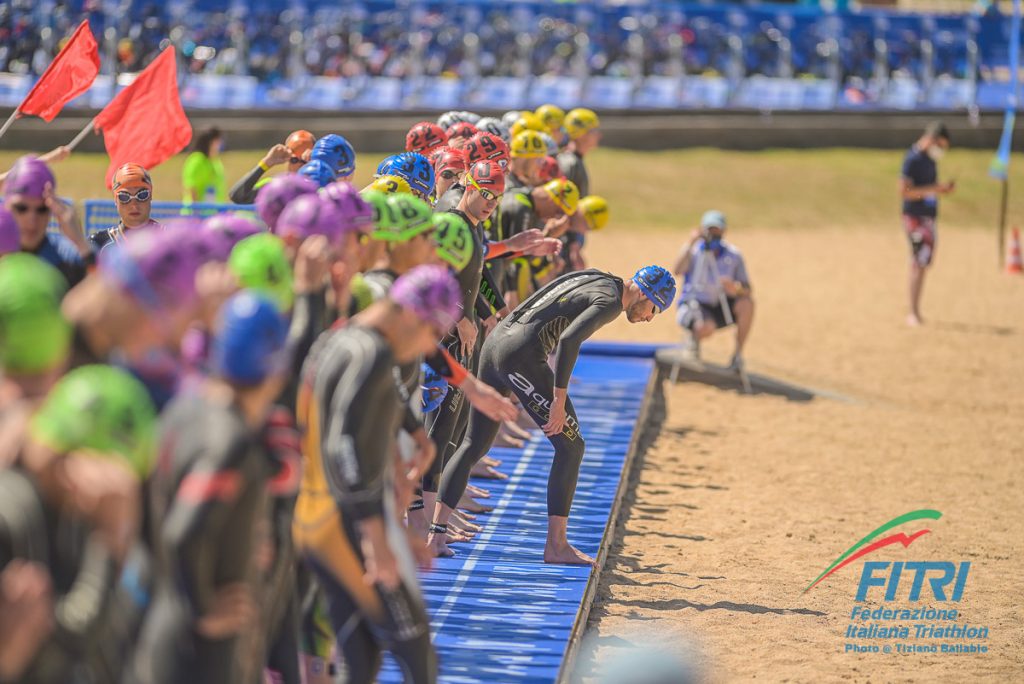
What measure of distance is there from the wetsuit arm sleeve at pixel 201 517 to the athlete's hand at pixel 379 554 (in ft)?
3.18

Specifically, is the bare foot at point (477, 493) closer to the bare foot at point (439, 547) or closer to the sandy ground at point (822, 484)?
the sandy ground at point (822, 484)

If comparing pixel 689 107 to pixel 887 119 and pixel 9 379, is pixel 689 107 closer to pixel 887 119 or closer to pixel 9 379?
pixel 887 119

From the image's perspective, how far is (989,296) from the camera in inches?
784

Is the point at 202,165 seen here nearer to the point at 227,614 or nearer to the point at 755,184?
the point at 227,614

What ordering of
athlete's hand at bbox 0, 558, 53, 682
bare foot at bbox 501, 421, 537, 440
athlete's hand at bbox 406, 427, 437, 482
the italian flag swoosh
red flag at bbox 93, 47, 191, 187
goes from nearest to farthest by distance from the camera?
athlete's hand at bbox 0, 558, 53, 682 < athlete's hand at bbox 406, 427, 437, 482 < the italian flag swoosh < red flag at bbox 93, 47, 191, 187 < bare foot at bbox 501, 421, 537, 440

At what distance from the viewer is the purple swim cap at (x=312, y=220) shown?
17.1 feet

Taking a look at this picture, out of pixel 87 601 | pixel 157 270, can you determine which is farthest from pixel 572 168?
pixel 87 601

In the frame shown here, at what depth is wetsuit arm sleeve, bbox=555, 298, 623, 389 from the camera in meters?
7.84

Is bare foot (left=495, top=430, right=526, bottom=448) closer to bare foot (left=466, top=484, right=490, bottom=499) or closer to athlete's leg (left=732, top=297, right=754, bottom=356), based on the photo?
bare foot (left=466, top=484, right=490, bottom=499)

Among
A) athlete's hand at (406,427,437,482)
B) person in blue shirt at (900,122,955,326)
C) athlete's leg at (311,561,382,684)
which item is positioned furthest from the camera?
person in blue shirt at (900,122,955,326)

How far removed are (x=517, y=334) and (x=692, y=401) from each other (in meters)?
6.22

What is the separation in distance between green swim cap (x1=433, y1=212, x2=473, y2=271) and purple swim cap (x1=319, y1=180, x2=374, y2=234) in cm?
128

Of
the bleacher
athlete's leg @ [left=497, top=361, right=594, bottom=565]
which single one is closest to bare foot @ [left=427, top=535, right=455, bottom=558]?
athlete's leg @ [left=497, top=361, right=594, bottom=565]

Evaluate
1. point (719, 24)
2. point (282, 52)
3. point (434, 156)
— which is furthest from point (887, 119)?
point (434, 156)
